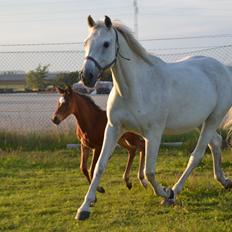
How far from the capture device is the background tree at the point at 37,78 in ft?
49.5

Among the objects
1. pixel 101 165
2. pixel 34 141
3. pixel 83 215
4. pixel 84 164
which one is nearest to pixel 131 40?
pixel 101 165

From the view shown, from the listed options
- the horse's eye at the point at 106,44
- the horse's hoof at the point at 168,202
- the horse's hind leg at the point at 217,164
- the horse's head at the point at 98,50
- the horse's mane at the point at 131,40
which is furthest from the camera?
the horse's hind leg at the point at 217,164

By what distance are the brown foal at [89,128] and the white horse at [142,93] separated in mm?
1280

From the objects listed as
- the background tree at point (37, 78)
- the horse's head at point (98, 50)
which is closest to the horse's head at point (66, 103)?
the horse's head at point (98, 50)

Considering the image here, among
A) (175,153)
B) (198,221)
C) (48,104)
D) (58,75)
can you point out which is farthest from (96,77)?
→ (48,104)

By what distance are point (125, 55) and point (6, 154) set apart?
5.99 m

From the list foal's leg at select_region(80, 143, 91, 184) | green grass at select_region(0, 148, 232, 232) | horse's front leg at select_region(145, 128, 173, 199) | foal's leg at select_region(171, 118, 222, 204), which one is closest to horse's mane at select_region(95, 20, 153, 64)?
horse's front leg at select_region(145, 128, 173, 199)

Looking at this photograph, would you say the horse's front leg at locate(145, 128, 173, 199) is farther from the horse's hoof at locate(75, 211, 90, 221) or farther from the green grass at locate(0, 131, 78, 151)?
the green grass at locate(0, 131, 78, 151)

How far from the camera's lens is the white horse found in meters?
5.63

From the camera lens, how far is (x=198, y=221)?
5762 millimetres

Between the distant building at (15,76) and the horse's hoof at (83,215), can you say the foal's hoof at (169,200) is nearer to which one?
the horse's hoof at (83,215)

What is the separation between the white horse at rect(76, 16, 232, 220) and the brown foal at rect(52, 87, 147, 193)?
1.28 metres

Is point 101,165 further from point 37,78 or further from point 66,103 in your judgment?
point 37,78

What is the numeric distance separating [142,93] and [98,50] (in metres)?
0.79
